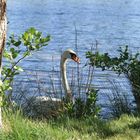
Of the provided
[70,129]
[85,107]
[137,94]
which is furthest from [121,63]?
[70,129]

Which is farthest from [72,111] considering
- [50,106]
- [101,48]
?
[101,48]

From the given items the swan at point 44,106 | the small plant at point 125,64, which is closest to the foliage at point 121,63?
the small plant at point 125,64

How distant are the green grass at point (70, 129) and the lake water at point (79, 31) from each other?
4.78 m

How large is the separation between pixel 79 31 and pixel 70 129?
2272 cm

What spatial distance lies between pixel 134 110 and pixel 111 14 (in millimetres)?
32477

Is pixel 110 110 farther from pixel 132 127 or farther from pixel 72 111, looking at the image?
pixel 132 127

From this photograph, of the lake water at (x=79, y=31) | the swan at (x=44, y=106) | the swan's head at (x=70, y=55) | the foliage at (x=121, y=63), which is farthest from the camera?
the lake water at (x=79, y=31)

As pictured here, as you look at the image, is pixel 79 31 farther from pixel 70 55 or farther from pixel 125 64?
pixel 125 64

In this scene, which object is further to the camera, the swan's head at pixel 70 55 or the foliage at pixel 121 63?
the swan's head at pixel 70 55

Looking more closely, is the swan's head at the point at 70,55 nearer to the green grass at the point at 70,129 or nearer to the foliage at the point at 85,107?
the foliage at the point at 85,107

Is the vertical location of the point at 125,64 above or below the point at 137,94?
above

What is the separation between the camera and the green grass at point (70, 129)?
6.07 meters

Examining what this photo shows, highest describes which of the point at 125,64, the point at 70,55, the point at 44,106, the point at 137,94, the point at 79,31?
the point at 79,31

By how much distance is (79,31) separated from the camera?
97.5 feet
